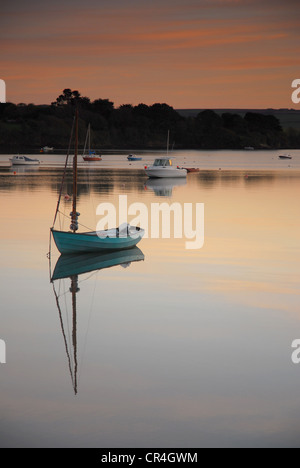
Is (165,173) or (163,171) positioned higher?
(163,171)

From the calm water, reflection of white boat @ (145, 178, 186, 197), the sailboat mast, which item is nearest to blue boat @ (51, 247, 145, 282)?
the calm water

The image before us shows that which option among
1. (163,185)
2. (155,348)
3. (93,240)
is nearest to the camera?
(155,348)

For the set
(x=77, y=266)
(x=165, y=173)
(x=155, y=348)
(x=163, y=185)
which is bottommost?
(x=155, y=348)

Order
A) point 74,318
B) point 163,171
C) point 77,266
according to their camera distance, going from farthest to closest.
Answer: point 163,171, point 77,266, point 74,318

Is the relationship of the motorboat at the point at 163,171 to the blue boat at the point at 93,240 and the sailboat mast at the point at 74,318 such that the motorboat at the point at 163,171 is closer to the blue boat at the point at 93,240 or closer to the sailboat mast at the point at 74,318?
the blue boat at the point at 93,240

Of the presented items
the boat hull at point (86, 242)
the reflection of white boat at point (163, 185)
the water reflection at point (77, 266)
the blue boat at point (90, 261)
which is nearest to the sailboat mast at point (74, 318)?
the water reflection at point (77, 266)

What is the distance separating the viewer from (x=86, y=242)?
1167 inches

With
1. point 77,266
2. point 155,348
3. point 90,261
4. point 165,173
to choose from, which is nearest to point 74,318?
point 155,348

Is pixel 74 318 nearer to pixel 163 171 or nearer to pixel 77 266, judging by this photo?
pixel 77 266

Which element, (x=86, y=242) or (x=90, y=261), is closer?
(x=90, y=261)

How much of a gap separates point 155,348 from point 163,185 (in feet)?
218

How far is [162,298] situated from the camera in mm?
23016

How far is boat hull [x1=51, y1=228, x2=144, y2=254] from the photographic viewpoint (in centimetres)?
2942

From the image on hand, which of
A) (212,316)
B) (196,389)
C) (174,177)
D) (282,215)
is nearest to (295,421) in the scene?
(196,389)
